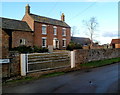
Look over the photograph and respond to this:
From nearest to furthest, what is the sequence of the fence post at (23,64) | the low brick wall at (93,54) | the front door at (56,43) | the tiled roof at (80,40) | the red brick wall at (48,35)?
1. the fence post at (23,64)
2. the low brick wall at (93,54)
3. the red brick wall at (48,35)
4. the front door at (56,43)
5. the tiled roof at (80,40)

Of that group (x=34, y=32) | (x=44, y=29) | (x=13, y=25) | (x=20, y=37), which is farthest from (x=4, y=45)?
(x=44, y=29)

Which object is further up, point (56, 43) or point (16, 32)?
point (16, 32)

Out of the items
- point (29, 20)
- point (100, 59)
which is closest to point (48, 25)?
point (29, 20)

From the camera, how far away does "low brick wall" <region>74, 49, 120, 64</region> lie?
12.9 metres

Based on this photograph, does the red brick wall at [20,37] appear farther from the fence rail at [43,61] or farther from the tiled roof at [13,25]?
the fence rail at [43,61]

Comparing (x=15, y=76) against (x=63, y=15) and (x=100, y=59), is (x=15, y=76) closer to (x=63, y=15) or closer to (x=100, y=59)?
(x=100, y=59)

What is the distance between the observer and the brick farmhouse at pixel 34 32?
23.6 metres

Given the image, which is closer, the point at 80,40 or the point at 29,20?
the point at 29,20

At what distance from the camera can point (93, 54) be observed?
15.5m

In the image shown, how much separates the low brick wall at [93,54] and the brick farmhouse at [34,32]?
13.1 meters

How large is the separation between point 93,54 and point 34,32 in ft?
53.7

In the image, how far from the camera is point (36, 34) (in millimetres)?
27844

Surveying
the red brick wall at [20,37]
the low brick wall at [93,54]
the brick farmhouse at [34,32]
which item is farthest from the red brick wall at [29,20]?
the low brick wall at [93,54]

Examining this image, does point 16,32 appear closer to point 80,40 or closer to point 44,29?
point 44,29
